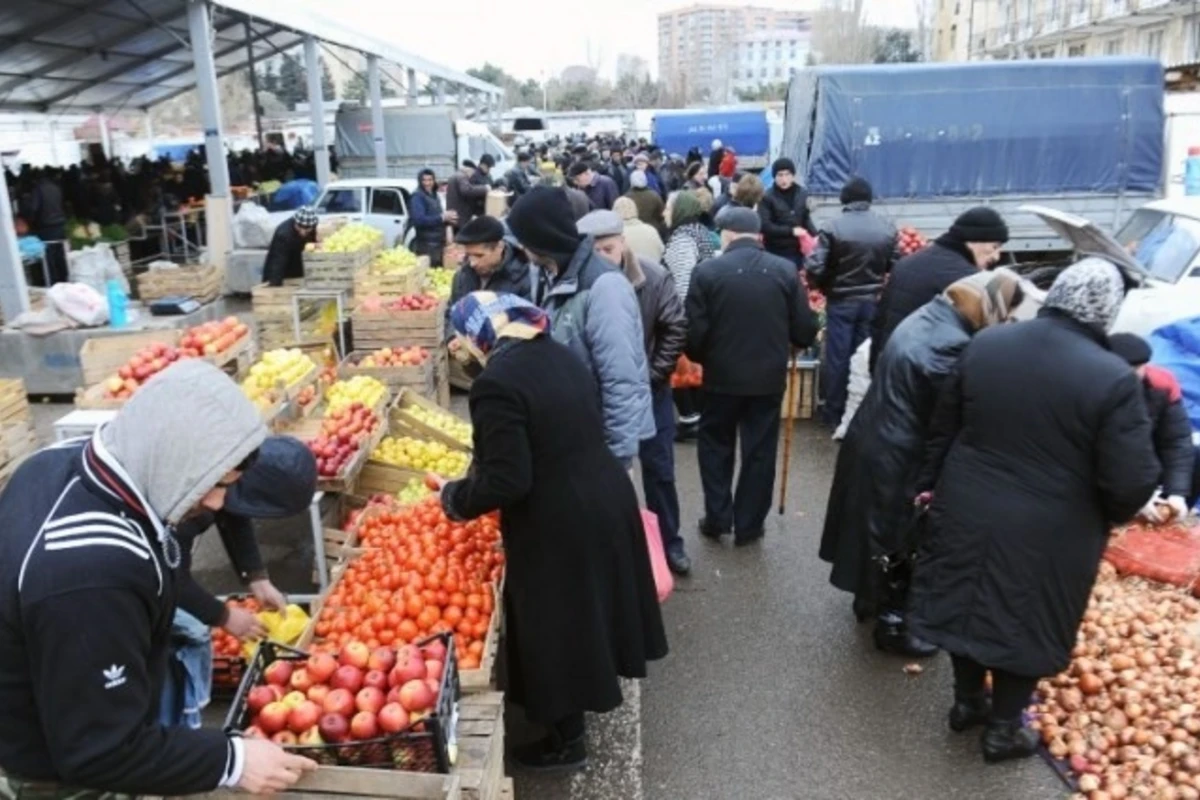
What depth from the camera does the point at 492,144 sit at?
84.6ft

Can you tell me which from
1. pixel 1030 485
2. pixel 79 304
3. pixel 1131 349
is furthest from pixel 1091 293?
pixel 79 304

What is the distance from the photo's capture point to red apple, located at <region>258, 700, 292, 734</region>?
2.61 m

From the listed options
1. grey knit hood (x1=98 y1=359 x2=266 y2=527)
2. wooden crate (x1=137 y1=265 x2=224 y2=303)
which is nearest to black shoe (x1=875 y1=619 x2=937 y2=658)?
grey knit hood (x1=98 y1=359 x2=266 y2=527)

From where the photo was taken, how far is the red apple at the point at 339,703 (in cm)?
262

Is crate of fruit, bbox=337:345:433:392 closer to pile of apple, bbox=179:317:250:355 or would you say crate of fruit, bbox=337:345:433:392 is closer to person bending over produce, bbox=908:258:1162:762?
pile of apple, bbox=179:317:250:355

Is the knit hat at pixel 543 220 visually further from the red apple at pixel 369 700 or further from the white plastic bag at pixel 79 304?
the white plastic bag at pixel 79 304

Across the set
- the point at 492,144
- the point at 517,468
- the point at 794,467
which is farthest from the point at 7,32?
the point at 517,468

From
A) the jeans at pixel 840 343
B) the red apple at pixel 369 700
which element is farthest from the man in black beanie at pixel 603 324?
the jeans at pixel 840 343

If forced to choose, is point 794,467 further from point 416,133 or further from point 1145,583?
point 416,133

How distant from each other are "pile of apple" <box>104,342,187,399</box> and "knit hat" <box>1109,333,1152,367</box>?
508 centimetres

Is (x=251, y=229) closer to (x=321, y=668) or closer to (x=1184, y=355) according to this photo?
(x=1184, y=355)

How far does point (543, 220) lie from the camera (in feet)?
12.6

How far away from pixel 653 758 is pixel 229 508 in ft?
6.75

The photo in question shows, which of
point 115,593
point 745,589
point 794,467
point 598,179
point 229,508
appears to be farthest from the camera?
point 598,179
